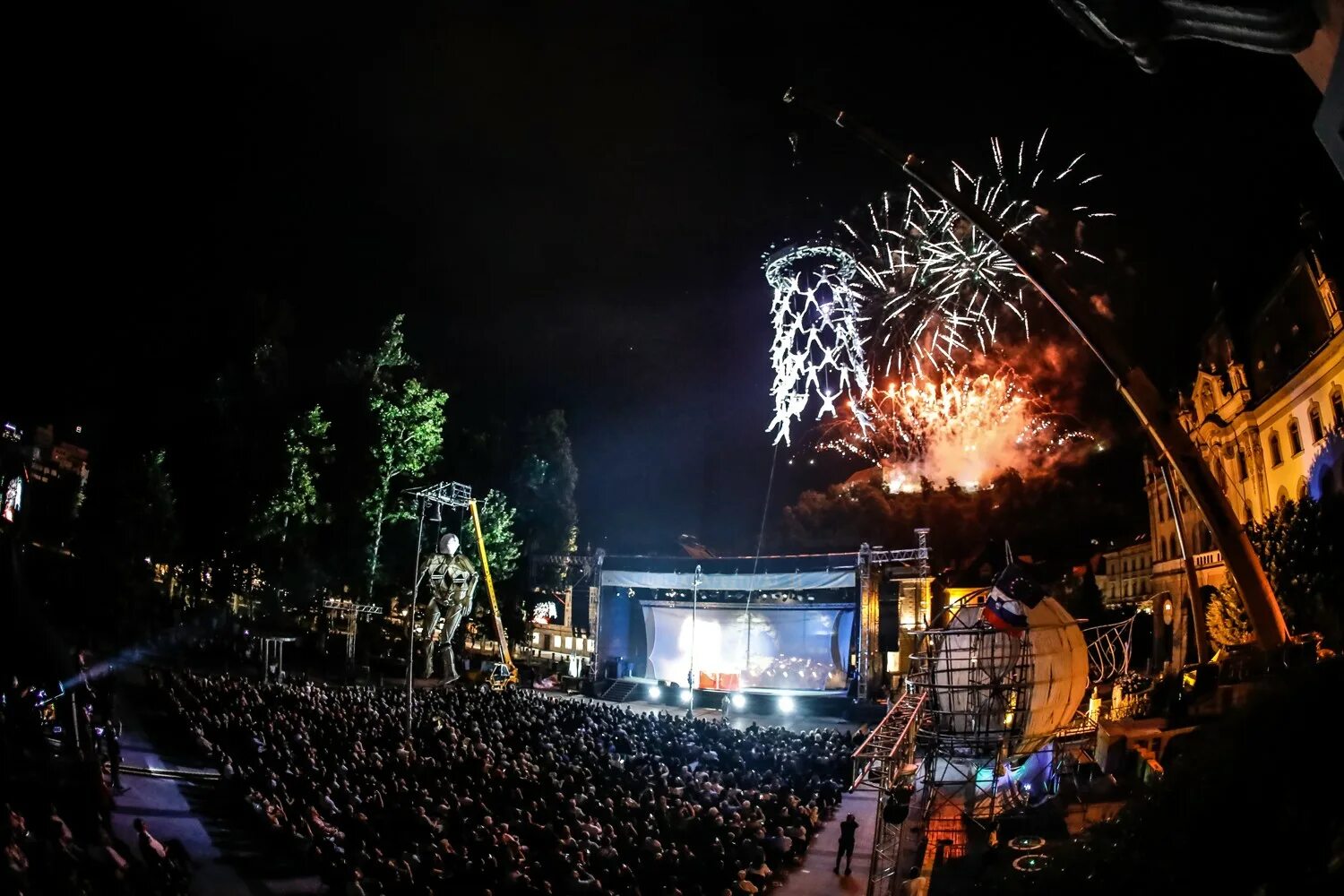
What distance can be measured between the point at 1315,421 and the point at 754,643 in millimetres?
21429

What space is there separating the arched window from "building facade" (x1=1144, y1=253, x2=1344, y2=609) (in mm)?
35

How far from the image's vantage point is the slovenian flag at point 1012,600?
38.5 feet

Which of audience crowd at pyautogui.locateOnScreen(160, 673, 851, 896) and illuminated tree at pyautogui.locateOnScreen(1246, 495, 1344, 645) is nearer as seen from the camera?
audience crowd at pyautogui.locateOnScreen(160, 673, 851, 896)

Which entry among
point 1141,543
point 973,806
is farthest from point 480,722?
point 1141,543

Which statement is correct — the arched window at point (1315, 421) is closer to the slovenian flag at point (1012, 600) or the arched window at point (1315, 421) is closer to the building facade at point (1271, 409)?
the building facade at point (1271, 409)

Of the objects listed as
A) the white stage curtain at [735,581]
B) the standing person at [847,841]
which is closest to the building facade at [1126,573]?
the white stage curtain at [735,581]

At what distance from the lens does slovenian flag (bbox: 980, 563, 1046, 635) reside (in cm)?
1173

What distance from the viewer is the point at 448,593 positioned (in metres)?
28.2

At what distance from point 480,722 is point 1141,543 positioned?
45.5 metres

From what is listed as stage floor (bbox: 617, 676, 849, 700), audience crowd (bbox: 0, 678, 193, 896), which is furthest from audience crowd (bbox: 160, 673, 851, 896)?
stage floor (bbox: 617, 676, 849, 700)

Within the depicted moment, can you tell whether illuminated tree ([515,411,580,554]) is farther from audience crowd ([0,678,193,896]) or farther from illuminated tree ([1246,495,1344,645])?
illuminated tree ([1246,495,1344,645])

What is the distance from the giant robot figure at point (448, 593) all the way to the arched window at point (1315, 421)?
29516mm

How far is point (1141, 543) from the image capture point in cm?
4688

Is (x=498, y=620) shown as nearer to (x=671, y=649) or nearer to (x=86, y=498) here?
(x=671, y=649)
